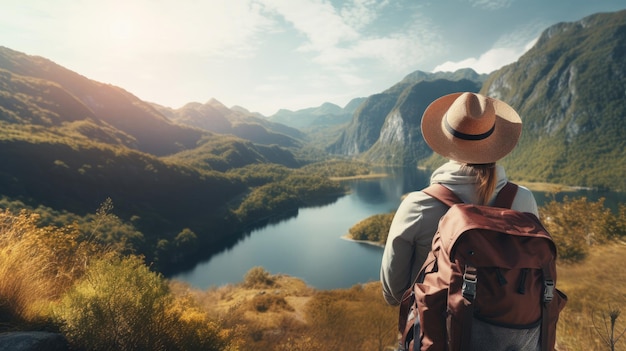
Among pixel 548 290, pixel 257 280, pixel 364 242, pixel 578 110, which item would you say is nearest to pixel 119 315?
pixel 548 290

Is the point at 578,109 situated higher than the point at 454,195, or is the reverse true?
the point at 578,109

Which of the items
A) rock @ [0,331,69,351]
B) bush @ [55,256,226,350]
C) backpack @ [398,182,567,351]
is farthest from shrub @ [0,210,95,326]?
backpack @ [398,182,567,351]

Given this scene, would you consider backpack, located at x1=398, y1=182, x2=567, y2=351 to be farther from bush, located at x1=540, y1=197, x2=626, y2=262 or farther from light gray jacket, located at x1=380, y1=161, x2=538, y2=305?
bush, located at x1=540, y1=197, x2=626, y2=262

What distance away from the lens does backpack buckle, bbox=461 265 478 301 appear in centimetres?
161

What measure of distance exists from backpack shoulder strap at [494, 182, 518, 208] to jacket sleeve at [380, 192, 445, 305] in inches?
16.9

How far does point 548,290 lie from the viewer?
1703 millimetres

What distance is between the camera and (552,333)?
1.82m

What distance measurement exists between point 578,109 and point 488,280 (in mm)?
203468

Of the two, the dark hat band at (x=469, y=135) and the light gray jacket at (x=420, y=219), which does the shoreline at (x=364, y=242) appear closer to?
the light gray jacket at (x=420, y=219)

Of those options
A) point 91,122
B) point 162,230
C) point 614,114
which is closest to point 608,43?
point 614,114

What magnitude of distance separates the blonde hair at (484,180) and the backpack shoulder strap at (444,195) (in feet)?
0.50

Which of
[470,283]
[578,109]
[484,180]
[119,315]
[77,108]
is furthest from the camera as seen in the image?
[578,109]

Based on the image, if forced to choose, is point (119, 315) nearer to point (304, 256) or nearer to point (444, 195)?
point (444, 195)

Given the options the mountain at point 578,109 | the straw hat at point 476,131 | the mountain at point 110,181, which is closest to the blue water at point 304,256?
the mountain at point 110,181
